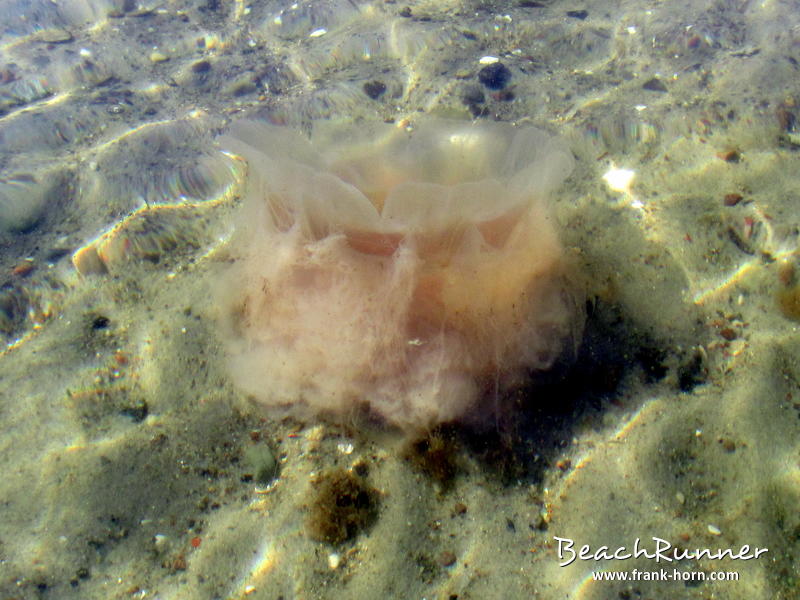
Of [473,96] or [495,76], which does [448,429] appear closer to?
[473,96]

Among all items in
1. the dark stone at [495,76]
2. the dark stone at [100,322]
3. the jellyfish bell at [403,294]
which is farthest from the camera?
the dark stone at [495,76]

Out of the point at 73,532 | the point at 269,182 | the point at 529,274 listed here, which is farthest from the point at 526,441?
the point at 73,532

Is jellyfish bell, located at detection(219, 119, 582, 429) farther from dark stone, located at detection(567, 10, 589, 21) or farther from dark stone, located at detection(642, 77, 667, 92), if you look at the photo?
dark stone, located at detection(567, 10, 589, 21)

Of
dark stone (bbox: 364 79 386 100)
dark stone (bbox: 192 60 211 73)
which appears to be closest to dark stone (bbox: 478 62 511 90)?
dark stone (bbox: 364 79 386 100)

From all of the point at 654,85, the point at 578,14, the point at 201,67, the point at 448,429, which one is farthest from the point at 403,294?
the point at 578,14

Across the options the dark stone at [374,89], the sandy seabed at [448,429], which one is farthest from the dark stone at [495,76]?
the dark stone at [374,89]

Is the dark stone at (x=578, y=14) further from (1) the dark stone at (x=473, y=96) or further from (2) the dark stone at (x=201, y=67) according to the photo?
(2) the dark stone at (x=201, y=67)
